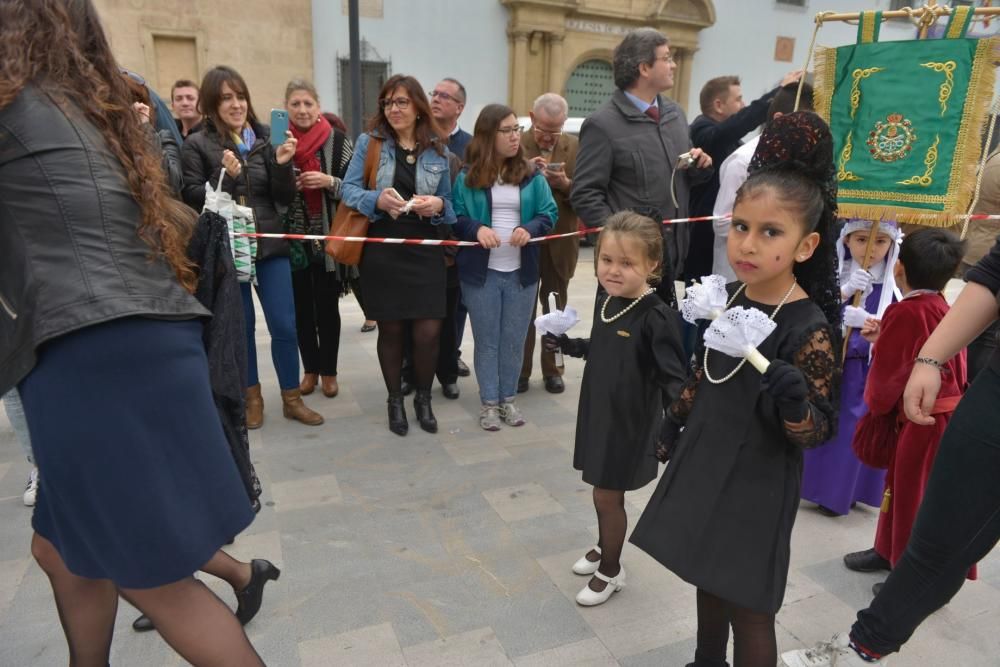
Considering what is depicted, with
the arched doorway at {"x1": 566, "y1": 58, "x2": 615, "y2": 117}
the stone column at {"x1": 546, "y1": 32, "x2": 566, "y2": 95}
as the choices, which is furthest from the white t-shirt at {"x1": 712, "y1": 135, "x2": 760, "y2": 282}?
the arched doorway at {"x1": 566, "y1": 58, "x2": 615, "y2": 117}

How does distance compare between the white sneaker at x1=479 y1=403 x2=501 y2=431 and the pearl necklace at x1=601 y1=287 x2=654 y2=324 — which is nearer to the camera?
the pearl necklace at x1=601 y1=287 x2=654 y2=324

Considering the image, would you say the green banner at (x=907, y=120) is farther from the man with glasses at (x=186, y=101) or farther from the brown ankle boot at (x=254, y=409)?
the man with glasses at (x=186, y=101)

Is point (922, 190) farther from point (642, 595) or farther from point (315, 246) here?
point (315, 246)

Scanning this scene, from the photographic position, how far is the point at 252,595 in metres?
2.32

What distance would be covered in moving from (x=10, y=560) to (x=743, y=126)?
15.0 feet

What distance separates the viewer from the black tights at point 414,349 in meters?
4.07

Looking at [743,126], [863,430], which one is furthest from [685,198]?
[863,430]

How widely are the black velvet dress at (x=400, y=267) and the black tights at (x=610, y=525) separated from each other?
1.92 m

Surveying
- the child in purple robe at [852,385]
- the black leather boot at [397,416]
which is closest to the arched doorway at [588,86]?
the black leather boot at [397,416]

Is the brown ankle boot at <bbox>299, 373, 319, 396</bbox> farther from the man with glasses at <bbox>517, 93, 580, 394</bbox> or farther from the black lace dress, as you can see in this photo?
the black lace dress

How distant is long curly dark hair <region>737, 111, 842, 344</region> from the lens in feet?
5.49

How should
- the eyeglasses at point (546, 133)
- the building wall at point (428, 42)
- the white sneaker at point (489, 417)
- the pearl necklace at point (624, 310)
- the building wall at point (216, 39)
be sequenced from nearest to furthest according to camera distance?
the pearl necklace at point (624, 310) < the white sneaker at point (489, 417) < the eyeglasses at point (546, 133) < the building wall at point (216, 39) < the building wall at point (428, 42)

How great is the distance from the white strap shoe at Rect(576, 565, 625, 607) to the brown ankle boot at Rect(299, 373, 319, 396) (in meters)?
2.78

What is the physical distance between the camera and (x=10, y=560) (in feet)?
8.97
